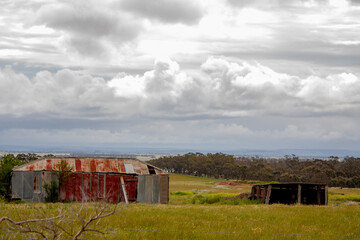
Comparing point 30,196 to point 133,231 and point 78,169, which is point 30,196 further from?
point 133,231

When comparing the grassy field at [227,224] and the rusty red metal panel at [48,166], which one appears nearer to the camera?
the grassy field at [227,224]

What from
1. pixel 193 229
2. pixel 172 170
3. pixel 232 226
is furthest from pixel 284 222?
pixel 172 170

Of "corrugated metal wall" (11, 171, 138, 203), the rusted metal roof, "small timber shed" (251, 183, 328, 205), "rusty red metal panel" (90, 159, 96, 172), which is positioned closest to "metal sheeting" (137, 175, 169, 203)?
"corrugated metal wall" (11, 171, 138, 203)

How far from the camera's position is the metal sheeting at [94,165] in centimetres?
3522

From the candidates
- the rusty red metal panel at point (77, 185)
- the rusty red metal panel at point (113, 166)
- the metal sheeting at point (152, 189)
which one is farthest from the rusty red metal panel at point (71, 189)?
the metal sheeting at point (152, 189)

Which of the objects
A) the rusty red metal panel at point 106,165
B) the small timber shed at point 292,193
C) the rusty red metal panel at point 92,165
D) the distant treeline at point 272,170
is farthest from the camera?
the distant treeline at point 272,170

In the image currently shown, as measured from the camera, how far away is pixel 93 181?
3556 cm

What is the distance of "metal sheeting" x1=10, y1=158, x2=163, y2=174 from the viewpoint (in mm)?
35219

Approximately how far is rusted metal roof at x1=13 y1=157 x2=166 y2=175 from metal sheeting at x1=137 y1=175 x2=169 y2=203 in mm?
966

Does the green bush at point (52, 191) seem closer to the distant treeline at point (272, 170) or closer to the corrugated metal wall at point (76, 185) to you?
the corrugated metal wall at point (76, 185)

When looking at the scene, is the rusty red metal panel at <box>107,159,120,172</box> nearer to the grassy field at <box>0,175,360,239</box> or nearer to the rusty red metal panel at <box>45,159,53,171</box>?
the rusty red metal panel at <box>45,159,53,171</box>

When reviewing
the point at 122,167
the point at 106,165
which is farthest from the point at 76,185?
the point at 122,167

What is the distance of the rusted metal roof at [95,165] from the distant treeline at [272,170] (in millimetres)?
63275

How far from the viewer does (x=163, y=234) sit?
15266 mm
